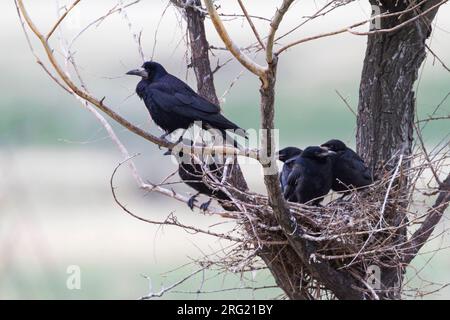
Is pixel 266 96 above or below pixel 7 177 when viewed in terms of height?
above

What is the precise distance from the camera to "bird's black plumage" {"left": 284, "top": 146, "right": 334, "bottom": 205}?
6.21 metres

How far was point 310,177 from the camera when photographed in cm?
619

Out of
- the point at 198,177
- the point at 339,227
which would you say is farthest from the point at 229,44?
the point at 198,177

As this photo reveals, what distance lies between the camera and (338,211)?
18.3 feet

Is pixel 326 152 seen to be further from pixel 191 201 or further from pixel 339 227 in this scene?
pixel 339 227

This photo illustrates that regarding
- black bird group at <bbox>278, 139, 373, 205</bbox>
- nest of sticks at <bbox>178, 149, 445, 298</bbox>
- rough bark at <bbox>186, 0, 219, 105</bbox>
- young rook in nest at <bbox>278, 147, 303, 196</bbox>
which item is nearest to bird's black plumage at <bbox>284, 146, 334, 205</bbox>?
black bird group at <bbox>278, 139, 373, 205</bbox>

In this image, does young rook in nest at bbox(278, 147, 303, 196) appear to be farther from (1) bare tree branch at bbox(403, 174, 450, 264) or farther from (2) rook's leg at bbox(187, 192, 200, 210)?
(1) bare tree branch at bbox(403, 174, 450, 264)

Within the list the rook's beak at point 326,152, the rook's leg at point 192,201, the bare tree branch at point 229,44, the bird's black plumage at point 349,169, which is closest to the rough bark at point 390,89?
the bird's black plumage at point 349,169

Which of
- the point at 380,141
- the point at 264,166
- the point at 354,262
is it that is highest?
the point at 380,141

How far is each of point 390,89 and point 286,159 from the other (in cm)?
122

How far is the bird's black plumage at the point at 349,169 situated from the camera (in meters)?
5.99
